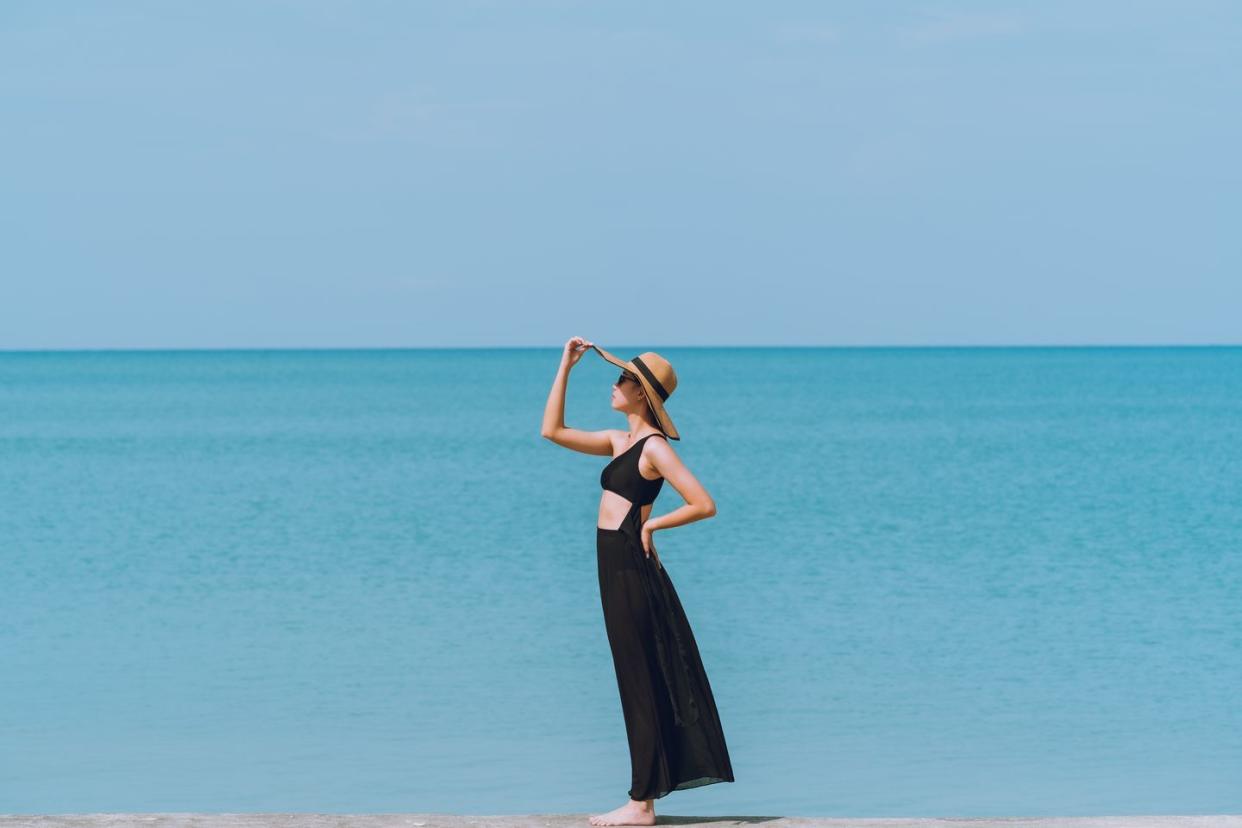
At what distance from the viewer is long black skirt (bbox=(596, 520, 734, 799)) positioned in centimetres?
607

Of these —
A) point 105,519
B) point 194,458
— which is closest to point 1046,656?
point 105,519

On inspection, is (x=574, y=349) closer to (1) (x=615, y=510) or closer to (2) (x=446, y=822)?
(1) (x=615, y=510)

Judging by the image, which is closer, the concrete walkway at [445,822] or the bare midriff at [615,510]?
the concrete walkway at [445,822]

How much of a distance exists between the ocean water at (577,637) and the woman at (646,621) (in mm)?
3941

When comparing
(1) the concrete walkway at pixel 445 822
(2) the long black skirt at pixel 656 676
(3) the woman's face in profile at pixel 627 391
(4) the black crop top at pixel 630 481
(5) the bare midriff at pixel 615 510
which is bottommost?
(1) the concrete walkway at pixel 445 822

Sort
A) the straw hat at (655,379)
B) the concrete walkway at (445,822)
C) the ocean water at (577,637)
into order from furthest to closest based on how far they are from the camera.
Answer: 1. the ocean water at (577,637)
2. the straw hat at (655,379)
3. the concrete walkway at (445,822)

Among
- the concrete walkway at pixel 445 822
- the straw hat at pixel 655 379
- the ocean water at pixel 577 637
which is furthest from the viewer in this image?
the ocean water at pixel 577 637

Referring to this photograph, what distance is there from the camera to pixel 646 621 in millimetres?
6082

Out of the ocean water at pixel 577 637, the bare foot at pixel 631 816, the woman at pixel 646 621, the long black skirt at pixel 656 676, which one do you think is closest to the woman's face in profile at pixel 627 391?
the woman at pixel 646 621

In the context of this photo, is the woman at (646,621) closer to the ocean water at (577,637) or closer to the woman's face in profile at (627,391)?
the woman's face in profile at (627,391)

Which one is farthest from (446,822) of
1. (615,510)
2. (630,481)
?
(630,481)

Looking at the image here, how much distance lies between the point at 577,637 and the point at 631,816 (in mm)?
9787

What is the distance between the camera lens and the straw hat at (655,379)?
605 cm

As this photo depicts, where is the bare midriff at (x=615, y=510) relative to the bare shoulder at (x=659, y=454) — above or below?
below
